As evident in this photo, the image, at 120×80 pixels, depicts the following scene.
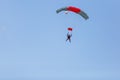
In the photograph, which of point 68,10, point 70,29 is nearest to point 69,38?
point 70,29

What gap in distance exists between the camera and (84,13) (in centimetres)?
5306

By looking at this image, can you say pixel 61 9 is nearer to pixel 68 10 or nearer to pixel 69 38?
pixel 68 10

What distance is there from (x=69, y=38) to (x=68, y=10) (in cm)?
642

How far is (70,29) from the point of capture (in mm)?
54031

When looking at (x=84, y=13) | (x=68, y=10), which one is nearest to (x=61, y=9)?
(x=68, y=10)

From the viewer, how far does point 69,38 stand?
55.1m

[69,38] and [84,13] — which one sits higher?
[84,13]

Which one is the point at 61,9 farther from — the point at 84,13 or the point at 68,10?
the point at 84,13

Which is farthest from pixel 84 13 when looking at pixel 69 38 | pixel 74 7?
pixel 69 38

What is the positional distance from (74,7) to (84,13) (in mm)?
2706

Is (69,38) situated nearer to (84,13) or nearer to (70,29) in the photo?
(70,29)

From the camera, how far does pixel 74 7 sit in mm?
53875

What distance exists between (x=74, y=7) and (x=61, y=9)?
2.93 meters

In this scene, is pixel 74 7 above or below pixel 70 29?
above
